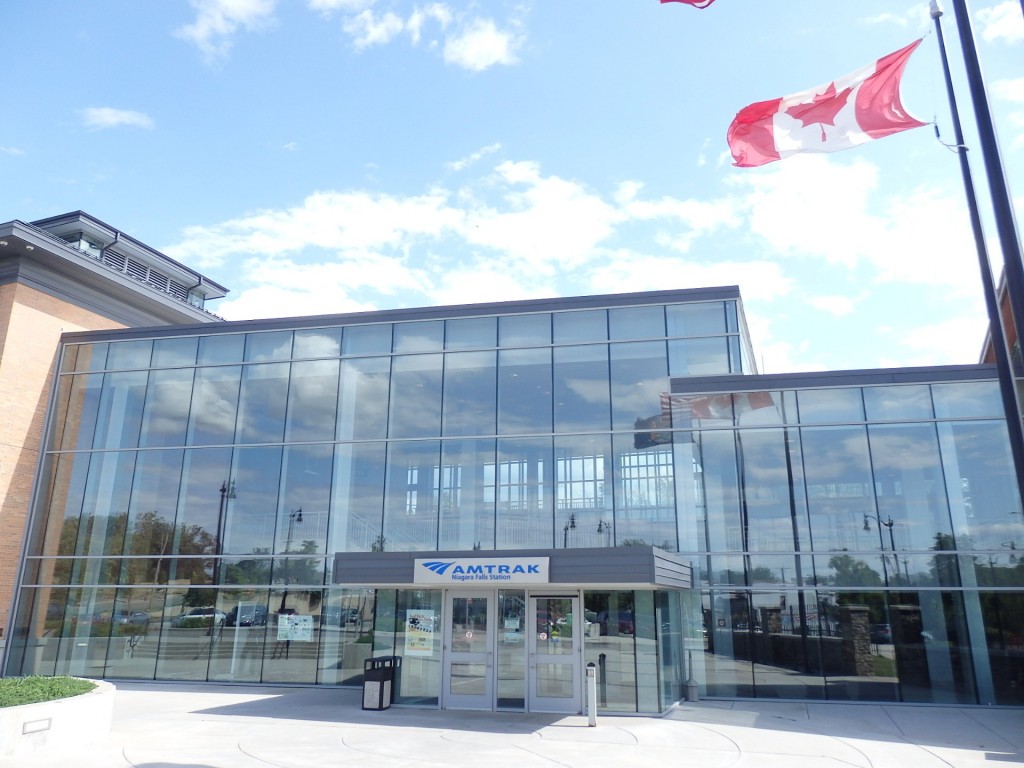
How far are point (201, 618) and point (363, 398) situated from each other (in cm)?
743

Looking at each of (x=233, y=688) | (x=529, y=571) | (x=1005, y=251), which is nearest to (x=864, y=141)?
(x=1005, y=251)

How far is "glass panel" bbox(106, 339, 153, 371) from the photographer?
25484mm

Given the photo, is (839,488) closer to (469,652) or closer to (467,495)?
(467,495)

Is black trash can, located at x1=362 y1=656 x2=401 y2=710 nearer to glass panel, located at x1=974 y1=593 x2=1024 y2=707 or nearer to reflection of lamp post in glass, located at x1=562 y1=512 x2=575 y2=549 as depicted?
reflection of lamp post in glass, located at x1=562 y1=512 x2=575 y2=549

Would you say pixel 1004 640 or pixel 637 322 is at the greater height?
pixel 637 322

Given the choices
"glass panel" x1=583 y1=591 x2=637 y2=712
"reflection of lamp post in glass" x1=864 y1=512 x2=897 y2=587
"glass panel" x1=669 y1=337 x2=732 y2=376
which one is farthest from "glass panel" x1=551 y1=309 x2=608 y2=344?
"reflection of lamp post in glass" x1=864 y1=512 x2=897 y2=587

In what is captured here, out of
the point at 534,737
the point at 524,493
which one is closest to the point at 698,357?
the point at 524,493

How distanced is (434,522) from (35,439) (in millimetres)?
13146

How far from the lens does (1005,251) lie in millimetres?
8758

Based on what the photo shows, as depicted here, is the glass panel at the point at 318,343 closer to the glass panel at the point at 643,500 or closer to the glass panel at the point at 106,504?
the glass panel at the point at 106,504

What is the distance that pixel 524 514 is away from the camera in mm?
20719

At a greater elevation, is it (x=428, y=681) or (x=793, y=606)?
(x=793, y=606)

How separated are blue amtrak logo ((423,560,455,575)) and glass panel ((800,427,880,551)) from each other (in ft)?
29.4

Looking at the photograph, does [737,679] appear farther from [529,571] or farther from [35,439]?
[35,439]
